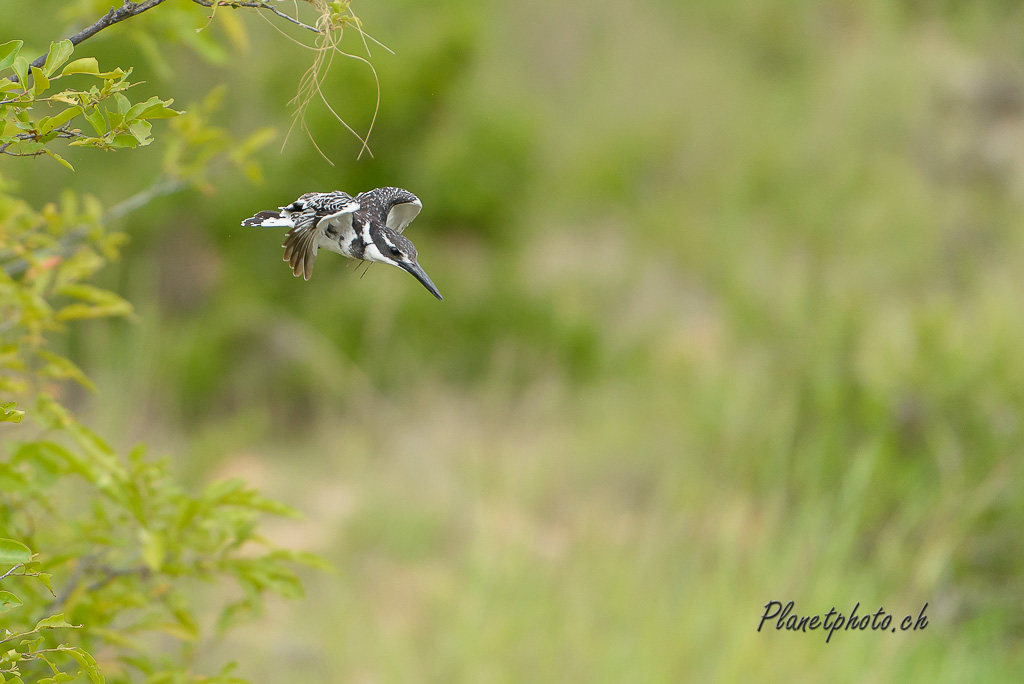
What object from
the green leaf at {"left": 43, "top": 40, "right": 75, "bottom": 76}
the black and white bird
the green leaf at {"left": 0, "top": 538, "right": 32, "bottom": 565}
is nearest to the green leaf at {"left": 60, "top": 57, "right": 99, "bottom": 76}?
the green leaf at {"left": 43, "top": 40, "right": 75, "bottom": 76}

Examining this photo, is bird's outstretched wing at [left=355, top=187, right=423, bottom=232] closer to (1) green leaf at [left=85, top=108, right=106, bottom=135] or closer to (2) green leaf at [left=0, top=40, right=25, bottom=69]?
(1) green leaf at [left=85, top=108, right=106, bottom=135]

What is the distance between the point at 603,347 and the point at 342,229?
679 centimetres

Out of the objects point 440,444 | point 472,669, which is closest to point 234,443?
point 440,444

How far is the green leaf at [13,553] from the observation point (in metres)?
0.98

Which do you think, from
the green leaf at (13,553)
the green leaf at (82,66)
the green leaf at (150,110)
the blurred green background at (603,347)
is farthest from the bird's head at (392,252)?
the blurred green background at (603,347)

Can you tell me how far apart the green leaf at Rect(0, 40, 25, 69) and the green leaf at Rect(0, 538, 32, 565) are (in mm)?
488

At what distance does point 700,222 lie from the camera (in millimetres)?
10031

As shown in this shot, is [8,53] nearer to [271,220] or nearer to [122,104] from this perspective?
[122,104]

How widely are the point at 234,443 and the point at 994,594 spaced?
4.20 metres

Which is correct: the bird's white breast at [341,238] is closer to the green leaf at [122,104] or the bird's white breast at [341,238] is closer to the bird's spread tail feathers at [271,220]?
the bird's spread tail feathers at [271,220]

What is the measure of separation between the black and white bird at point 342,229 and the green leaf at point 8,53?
0.95 feet

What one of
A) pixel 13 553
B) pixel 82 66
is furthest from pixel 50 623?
pixel 82 66

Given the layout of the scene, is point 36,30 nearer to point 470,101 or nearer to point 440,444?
point 470,101

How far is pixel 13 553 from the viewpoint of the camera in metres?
0.99
